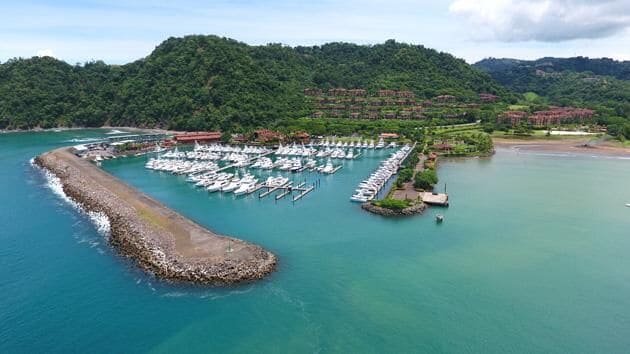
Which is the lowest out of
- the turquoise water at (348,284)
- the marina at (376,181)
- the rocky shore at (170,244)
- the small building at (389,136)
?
the turquoise water at (348,284)

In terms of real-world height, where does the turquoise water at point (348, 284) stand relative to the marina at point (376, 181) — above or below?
below

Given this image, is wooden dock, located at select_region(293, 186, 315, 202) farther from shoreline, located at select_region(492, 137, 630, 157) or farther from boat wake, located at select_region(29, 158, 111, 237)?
shoreline, located at select_region(492, 137, 630, 157)

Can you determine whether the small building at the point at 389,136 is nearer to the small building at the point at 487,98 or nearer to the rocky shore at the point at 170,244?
the rocky shore at the point at 170,244

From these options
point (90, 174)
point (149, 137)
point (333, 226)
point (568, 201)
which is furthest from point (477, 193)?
point (149, 137)

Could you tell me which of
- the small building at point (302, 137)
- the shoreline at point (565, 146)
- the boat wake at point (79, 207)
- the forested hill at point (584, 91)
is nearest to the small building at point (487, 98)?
the forested hill at point (584, 91)

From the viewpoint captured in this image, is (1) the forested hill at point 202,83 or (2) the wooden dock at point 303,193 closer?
(2) the wooden dock at point 303,193

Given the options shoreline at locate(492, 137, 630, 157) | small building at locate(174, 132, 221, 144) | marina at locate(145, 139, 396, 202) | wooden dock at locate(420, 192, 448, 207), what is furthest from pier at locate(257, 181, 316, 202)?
shoreline at locate(492, 137, 630, 157)

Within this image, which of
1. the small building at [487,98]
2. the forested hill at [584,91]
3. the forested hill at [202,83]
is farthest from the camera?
the small building at [487,98]

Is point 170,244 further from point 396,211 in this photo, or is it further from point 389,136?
point 389,136
